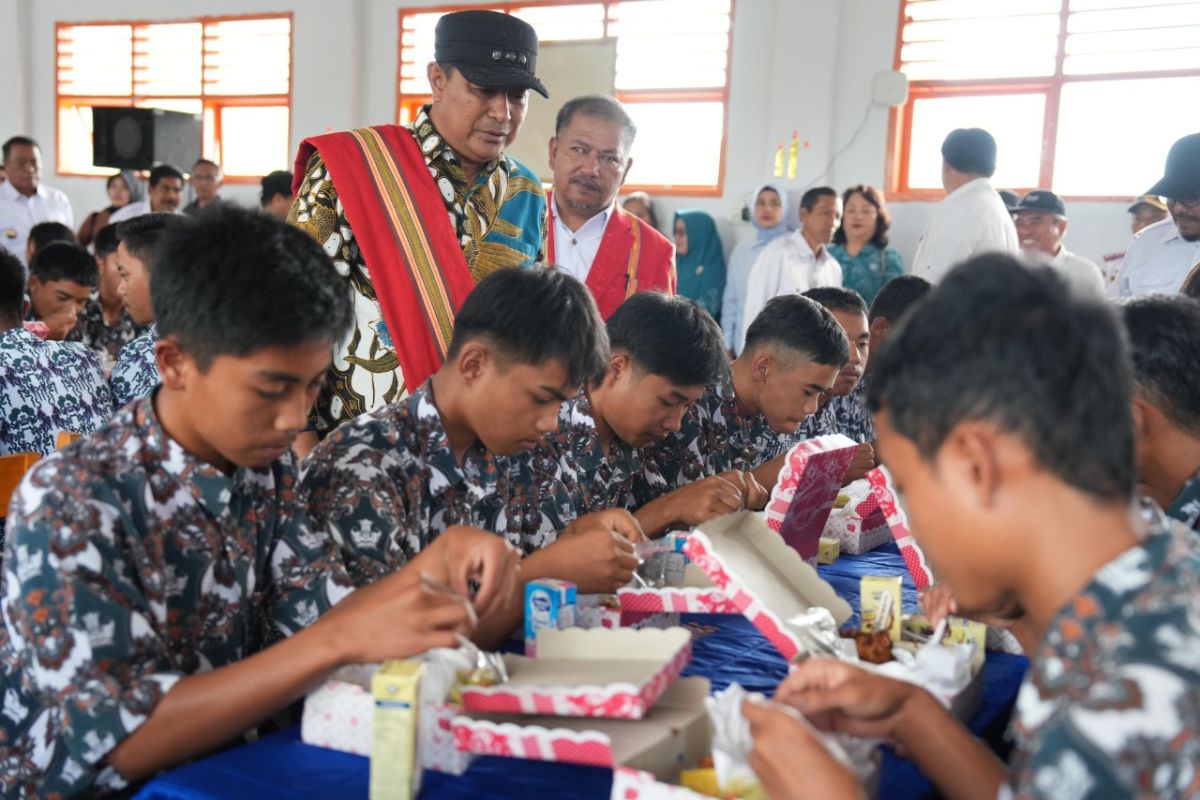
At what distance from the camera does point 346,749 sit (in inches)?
45.8

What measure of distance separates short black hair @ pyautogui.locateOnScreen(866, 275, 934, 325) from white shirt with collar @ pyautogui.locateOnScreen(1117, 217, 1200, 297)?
1289 millimetres

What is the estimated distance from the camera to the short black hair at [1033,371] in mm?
867

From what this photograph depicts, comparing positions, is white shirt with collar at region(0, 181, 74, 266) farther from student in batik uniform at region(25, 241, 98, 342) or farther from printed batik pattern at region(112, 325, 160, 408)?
printed batik pattern at region(112, 325, 160, 408)

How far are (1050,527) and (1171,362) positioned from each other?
2.80 feet

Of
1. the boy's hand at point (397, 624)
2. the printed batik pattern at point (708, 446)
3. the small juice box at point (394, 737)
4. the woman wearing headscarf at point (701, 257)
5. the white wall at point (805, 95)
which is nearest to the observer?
the small juice box at point (394, 737)

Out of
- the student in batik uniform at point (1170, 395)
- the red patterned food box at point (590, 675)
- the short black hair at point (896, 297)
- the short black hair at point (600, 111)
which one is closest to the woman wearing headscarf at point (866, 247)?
the short black hair at point (896, 297)

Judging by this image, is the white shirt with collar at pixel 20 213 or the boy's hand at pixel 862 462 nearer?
the boy's hand at pixel 862 462

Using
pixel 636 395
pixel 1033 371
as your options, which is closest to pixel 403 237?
pixel 636 395

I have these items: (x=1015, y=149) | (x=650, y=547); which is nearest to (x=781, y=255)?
(x=1015, y=149)

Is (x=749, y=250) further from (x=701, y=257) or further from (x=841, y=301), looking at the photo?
(x=841, y=301)

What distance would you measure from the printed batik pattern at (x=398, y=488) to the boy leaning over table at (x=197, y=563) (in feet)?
0.28

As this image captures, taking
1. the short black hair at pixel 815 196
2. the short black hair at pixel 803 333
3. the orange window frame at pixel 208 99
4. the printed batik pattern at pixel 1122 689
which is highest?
the orange window frame at pixel 208 99

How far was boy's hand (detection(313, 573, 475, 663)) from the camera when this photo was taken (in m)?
1.14

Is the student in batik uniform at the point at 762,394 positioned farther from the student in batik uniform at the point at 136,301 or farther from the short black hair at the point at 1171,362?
the student in batik uniform at the point at 136,301
